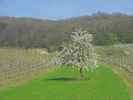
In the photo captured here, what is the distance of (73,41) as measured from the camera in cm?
4844

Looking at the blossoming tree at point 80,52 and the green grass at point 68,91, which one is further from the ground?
the blossoming tree at point 80,52

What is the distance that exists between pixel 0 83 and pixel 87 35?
10.8 metres

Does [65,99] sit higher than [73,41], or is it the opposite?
[73,41]

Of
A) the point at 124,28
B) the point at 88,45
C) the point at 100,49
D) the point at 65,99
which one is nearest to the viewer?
the point at 65,99

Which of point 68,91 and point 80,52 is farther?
point 80,52

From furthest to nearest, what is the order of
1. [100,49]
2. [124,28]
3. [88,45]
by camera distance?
[124,28]
[100,49]
[88,45]

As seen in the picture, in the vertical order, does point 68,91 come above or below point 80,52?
below

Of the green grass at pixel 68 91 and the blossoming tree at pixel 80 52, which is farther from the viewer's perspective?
the blossoming tree at pixel 80 52

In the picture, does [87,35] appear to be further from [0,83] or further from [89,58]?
[0,83]

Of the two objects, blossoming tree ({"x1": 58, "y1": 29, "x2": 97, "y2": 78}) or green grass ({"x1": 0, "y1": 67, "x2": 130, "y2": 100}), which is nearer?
green grass ({"x1": 0, "y1": 67, "x2": 130, "y2": 100})

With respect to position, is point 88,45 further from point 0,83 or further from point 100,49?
point 100,49

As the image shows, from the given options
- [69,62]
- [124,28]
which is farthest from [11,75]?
[124,28]

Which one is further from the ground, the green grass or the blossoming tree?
the blossoming tree

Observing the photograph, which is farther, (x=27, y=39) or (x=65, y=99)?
(x=27, y=39)
